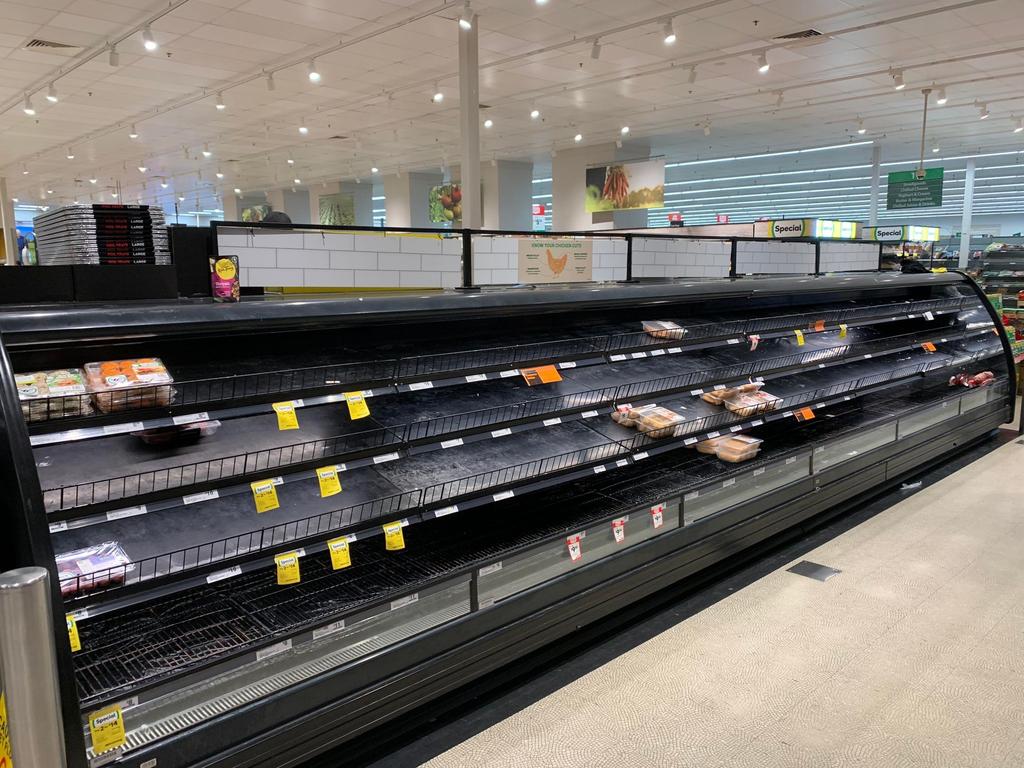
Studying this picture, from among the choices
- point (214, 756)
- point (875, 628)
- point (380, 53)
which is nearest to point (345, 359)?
point (214, 756)

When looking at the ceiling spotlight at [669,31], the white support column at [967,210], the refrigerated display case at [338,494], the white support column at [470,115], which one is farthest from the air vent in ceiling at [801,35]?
the white support column at [967,210]

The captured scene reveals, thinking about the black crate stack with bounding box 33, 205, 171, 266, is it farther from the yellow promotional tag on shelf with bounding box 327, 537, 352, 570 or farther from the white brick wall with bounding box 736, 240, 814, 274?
the white brick wall with bounding box 736, 240, 814, 274

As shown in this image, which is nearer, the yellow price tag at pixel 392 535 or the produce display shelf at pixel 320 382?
the produce display shelf at pixel 320 382

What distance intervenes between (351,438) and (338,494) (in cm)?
24

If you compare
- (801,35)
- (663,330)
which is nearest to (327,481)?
(663,330)

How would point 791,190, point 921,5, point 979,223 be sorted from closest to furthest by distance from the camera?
point 921,5, point 791,190, point 979,223

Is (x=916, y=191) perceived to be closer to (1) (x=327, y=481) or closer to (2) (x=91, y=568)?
(1) (x=327, y=481)

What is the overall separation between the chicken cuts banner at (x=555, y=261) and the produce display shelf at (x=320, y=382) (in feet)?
3.86

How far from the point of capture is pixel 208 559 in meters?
2.47

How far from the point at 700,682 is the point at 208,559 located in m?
2.03

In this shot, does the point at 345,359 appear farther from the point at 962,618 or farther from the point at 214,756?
the point at 962,618

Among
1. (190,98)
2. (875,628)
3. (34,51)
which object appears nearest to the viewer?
(875,628)

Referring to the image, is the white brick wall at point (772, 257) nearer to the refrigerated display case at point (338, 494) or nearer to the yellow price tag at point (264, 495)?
the refrigerated display case at point (338, 494)

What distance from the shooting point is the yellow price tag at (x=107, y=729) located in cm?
196
